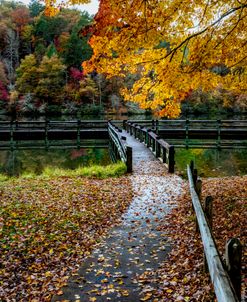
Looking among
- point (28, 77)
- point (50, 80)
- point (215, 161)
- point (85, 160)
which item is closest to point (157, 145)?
point (215, 161)

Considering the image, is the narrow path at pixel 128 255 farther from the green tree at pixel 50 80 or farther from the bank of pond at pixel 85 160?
the green tree at pixel 50 80

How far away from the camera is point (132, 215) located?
364 inches

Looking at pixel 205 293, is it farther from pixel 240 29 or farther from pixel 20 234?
pixel 240 29

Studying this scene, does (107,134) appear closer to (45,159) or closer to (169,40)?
(45,159)

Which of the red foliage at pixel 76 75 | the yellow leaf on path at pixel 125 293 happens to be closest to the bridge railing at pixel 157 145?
the yellow leaf on path at pixel 125 293

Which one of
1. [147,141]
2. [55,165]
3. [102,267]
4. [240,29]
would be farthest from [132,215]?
[55,165]

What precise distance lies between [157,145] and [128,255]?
12008 millimetres

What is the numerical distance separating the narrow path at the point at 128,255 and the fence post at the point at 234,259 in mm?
1909

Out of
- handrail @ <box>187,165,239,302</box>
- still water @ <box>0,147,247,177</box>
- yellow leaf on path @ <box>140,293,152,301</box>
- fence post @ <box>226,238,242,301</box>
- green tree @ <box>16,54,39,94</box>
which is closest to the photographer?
handrail @ <box>187,165,239,302</box>

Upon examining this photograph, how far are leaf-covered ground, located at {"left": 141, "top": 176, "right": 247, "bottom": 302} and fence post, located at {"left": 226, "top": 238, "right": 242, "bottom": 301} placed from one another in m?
1.31

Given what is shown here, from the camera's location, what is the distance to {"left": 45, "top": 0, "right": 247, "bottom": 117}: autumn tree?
25.7ft

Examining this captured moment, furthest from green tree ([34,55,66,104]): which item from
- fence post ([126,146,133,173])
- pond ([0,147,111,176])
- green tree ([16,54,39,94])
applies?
fence post ([126,146,133,173])

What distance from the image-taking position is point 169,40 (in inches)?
356

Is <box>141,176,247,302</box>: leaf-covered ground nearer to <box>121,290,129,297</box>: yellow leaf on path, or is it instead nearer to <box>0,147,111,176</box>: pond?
<box>121,290,129,297</box>: yellow leaf on path
